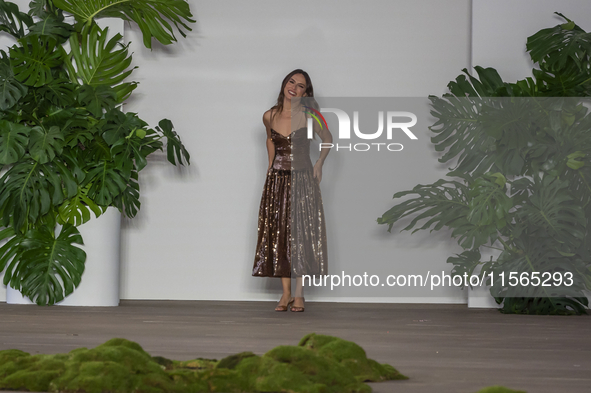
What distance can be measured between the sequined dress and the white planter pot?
87 cm

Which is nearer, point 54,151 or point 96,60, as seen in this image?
point 54,151

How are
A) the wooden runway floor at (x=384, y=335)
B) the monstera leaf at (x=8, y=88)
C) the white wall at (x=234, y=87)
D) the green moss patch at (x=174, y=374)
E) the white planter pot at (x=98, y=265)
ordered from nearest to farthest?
the green moss patch at (x=174, y=374) → the wooden runway floor at (x=384, y=335) → the monstera leaf at (x=8, y=88) → the white planter pot at (x=98, y=265) → the white wall at (x=234, y=87)

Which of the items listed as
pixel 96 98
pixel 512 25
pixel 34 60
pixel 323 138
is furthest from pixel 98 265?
pixel 512 25

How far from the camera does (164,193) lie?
4.21 metres

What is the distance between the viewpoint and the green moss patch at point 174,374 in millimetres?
1302

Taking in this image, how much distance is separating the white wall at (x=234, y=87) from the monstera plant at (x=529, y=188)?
751mm

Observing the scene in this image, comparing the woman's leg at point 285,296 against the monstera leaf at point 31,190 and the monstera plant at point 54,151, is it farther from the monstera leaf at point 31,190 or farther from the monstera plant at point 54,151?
the monstera leaf at point 31,190

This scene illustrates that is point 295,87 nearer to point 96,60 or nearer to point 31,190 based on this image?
point 96,60

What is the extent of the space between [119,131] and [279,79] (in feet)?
4.35

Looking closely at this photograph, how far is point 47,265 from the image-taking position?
11.0 feet

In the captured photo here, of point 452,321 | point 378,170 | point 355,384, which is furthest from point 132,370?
point 378,170

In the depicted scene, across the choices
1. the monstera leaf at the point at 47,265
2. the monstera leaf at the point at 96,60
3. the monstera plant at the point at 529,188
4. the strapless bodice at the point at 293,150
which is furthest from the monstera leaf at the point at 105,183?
the monstera plant at the point at 529,188

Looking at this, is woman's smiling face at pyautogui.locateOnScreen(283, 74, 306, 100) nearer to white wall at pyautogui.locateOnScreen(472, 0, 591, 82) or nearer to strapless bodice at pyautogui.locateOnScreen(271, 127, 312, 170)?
strapless bodice at pyautogui.locateOnScreen(271, 127, 312, 170)

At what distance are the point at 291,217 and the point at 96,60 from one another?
1.55 metres
